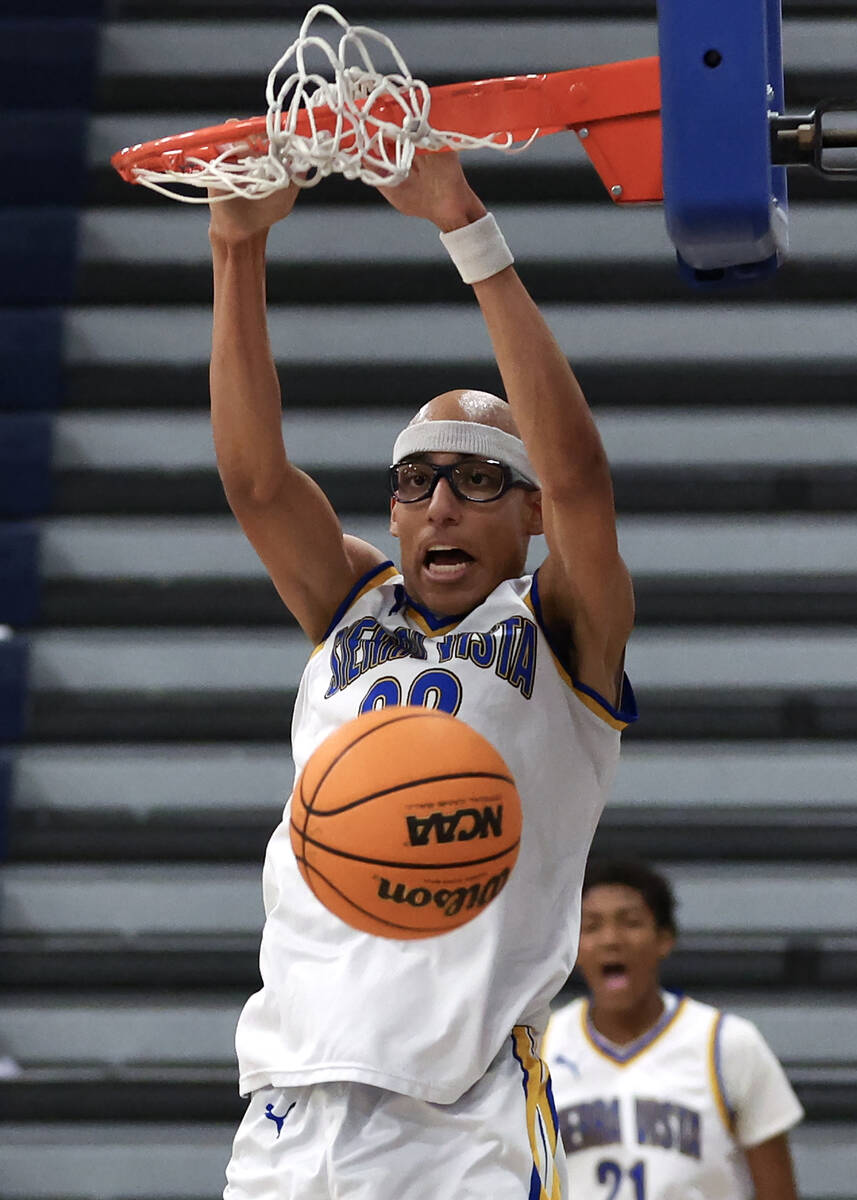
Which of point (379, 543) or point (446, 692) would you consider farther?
point (379, 543)

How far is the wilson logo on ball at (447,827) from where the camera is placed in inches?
92.4

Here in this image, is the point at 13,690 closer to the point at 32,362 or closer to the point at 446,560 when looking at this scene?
the point at 32,362

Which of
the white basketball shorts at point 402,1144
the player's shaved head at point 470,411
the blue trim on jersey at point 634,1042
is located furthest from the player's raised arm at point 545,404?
the blue trim on jersey at point 634,1042

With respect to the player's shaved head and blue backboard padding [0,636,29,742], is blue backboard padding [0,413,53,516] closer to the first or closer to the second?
blue backboard padding [0,636,29,742]

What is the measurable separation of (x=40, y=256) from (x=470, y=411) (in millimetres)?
3057

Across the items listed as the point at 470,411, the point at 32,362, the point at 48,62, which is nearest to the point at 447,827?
the point at 470,411

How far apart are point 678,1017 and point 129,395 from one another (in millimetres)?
2577

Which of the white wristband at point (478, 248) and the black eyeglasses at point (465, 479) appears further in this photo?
the black eyeglasses at point (465, 479)

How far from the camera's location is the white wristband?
97.0 inches

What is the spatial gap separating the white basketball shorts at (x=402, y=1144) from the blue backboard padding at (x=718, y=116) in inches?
47.0

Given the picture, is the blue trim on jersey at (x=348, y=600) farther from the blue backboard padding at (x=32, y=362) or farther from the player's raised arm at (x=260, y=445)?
the blue backboard padding at (x=32, y=362)

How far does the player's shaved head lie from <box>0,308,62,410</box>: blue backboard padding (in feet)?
9.14

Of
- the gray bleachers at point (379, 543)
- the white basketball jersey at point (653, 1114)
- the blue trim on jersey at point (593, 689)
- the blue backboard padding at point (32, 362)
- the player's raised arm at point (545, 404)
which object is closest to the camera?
the player's raised arm at point (545, 404)

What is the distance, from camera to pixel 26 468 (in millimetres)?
5270
